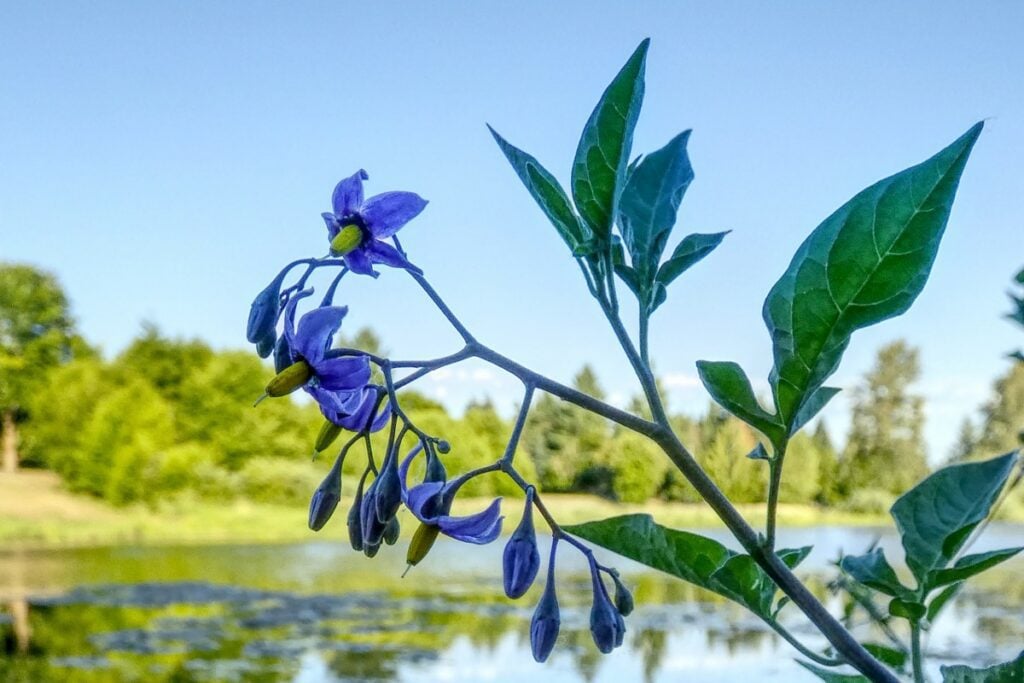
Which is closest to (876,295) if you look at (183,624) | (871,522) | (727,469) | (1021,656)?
(1021,656)

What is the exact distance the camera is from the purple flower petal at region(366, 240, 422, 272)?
51 centimetres

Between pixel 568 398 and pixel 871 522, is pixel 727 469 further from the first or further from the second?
pixel 871 522

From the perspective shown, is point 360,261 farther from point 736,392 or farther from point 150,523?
point 150,523

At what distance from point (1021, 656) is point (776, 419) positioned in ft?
0.43

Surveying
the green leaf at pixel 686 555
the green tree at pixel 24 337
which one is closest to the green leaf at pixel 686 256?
the green leaf at pixel 686 555

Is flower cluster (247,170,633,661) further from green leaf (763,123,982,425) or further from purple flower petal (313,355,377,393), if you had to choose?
green leaf (763,123,982,425)

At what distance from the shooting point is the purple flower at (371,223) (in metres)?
0.52

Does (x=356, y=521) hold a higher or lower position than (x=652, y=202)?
lower

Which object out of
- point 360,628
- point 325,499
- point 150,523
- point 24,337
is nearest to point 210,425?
point 150,523

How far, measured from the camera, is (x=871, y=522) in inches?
756

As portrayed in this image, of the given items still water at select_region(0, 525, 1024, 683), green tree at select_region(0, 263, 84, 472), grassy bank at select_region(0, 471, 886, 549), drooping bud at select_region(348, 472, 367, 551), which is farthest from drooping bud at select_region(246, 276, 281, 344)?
green tree at select_region(0, 263, 84, 472)

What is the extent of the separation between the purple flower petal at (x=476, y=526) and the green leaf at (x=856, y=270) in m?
0.17

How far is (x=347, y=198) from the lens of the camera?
0.53 meters

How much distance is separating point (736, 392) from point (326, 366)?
0.18m
